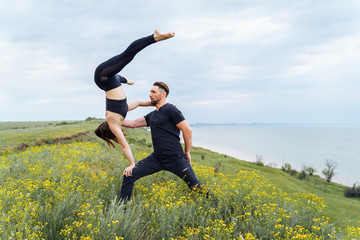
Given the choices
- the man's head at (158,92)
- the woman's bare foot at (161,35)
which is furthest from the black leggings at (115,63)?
the man's head at (158,92)

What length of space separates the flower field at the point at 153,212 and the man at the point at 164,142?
486 mm

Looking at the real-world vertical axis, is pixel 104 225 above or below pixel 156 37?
below

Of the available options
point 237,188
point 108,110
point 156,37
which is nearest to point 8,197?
point 108,110

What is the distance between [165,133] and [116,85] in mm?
1528

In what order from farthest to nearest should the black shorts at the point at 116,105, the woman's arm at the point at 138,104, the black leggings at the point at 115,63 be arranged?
the woman's arm at the point at 138,104 → the black shorts at the point at 116,105 → the black leggings at the point at 115,63

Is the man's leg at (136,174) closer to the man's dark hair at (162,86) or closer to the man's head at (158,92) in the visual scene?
the man's head at (158,92)

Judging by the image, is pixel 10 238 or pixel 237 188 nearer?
pixel 10 238

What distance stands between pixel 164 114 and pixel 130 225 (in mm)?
2379

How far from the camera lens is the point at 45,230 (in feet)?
12.2

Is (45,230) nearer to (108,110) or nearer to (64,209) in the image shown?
(64,209)

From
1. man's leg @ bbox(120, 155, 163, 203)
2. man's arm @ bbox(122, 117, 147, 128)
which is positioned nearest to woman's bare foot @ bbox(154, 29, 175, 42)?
man's arm @ bbox(122, 117, 147, 128)

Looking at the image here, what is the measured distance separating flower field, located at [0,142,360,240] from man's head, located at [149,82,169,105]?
82.7 inches

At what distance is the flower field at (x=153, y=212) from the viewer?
3.62 m

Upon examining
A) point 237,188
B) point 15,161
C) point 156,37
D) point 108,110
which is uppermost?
point 156,37
